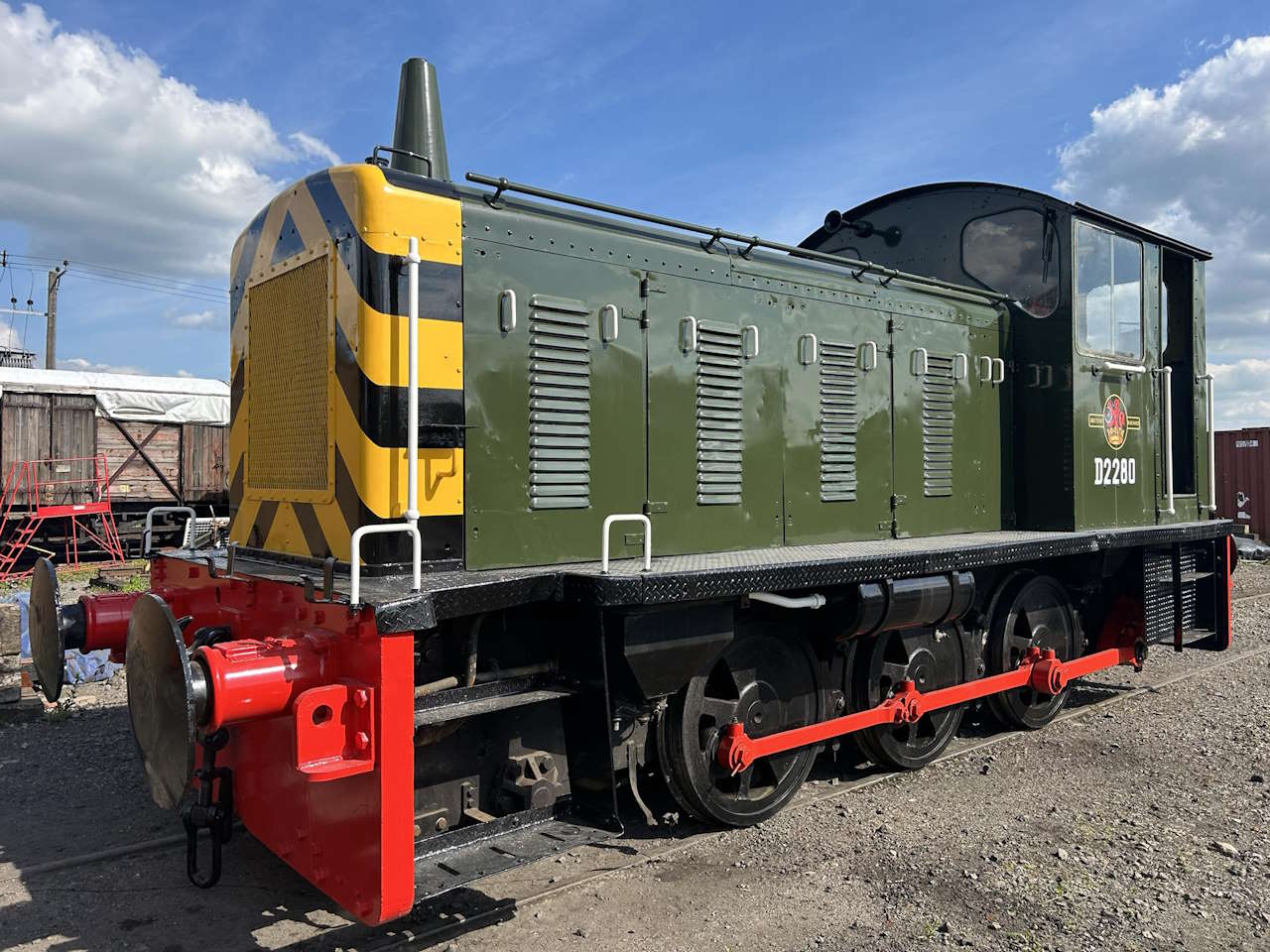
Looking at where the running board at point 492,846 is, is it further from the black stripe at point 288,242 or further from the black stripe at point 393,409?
the black stripe at point 288,242

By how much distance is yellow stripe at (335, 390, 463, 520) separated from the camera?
3650 millimetres

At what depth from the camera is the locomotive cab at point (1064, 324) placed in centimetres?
624

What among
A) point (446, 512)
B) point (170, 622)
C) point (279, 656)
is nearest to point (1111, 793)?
point (446, 512)

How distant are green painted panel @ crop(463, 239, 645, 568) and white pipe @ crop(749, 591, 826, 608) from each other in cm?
64

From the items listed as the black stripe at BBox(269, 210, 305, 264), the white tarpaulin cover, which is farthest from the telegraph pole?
the black stripe at BBox(269, 210, 305, 264)

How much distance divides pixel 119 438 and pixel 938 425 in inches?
644

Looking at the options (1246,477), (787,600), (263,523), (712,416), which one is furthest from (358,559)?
(1246,477)

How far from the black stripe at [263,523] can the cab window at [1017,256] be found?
5.06 metres

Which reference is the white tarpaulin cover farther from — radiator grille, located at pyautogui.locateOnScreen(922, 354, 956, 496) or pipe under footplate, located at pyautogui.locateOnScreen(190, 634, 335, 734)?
pipe under footplate, located at pyautogui.locateOnScreen(190, 634, 335, 734)

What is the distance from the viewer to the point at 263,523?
4.51 metres

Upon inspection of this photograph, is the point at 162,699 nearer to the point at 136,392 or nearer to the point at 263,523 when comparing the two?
the point at 263,523

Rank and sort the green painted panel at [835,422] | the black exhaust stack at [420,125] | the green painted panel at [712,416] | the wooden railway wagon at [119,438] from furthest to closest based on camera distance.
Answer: the wooden railway wagon at [119,438], the green painted panel at [835,422], the green painted panel at [712,416], the black exhaust stack at [420,125]

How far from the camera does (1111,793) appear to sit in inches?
204

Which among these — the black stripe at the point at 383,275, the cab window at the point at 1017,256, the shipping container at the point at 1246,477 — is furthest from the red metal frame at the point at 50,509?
the shipping container at the point at 1246,477
